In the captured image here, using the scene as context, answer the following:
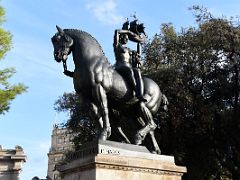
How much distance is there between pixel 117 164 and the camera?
31.4 feet

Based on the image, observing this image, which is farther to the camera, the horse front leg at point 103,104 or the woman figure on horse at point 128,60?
the woman figure on horse at point 128,60

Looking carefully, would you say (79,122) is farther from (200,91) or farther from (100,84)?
(100,84)

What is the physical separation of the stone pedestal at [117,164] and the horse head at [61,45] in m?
2.39

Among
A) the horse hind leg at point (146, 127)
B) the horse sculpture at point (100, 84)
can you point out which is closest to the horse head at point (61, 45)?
the horse sculpture at point (100, 84)

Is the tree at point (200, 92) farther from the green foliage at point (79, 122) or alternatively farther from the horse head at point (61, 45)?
the horse head at point (61, 45)

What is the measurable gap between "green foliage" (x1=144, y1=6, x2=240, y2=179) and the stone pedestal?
1384cm

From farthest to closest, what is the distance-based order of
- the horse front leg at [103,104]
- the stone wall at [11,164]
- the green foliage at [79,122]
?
the stone wall at [11,164] → the green foliage at [79,122] → the horse front leg at [103,104]

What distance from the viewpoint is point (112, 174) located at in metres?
9.49

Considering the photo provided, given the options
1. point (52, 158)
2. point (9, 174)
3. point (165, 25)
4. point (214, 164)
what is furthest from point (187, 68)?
point (52, 158)

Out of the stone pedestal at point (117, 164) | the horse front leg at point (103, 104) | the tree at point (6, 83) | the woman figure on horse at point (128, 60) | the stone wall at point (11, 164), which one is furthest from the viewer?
the stone wall at point (11, 164)

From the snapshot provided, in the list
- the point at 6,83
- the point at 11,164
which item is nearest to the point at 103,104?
the point at 6,83

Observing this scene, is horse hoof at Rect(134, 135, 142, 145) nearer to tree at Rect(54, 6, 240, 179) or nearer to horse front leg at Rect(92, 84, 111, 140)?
horse front leg at Rect(92, 84, 111, 140)

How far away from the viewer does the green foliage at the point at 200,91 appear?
24.2m

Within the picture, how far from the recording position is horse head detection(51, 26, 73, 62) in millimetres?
10703
